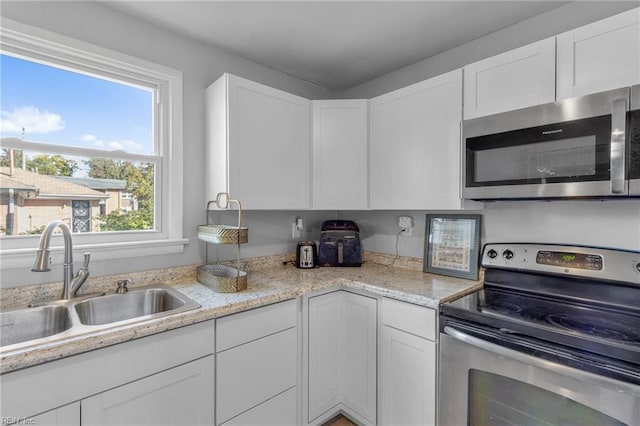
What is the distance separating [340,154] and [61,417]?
6.11 feet

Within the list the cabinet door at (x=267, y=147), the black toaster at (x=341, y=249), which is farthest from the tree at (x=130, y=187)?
the black toaster at (x=341, y=249)

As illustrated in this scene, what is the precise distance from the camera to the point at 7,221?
4.69 feet

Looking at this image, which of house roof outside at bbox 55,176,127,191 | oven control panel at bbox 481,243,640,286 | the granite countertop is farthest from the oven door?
house roof outside at bbox 55,176,127,191

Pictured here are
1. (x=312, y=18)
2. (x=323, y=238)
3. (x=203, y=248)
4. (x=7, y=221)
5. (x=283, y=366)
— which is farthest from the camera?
(x=323, y=238)

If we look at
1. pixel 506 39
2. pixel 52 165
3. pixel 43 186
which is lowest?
pixel 43 186

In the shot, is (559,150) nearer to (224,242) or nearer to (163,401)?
(224,242)

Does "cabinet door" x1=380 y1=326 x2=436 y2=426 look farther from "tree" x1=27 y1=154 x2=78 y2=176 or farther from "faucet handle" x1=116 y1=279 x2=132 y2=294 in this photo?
"tree" x1=27 y1=154 x2=78 y2=176

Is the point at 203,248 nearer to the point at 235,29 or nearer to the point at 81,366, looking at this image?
the point at 81,366

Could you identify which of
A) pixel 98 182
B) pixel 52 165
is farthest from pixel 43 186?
pixel 98 182

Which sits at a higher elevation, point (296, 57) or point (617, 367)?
point (296, 57)

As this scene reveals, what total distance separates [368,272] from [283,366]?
0.80 meters

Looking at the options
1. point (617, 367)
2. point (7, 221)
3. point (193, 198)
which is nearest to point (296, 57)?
point (193, 198)

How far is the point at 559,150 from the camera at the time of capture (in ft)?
4.35

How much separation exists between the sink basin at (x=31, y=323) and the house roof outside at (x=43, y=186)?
56cm
